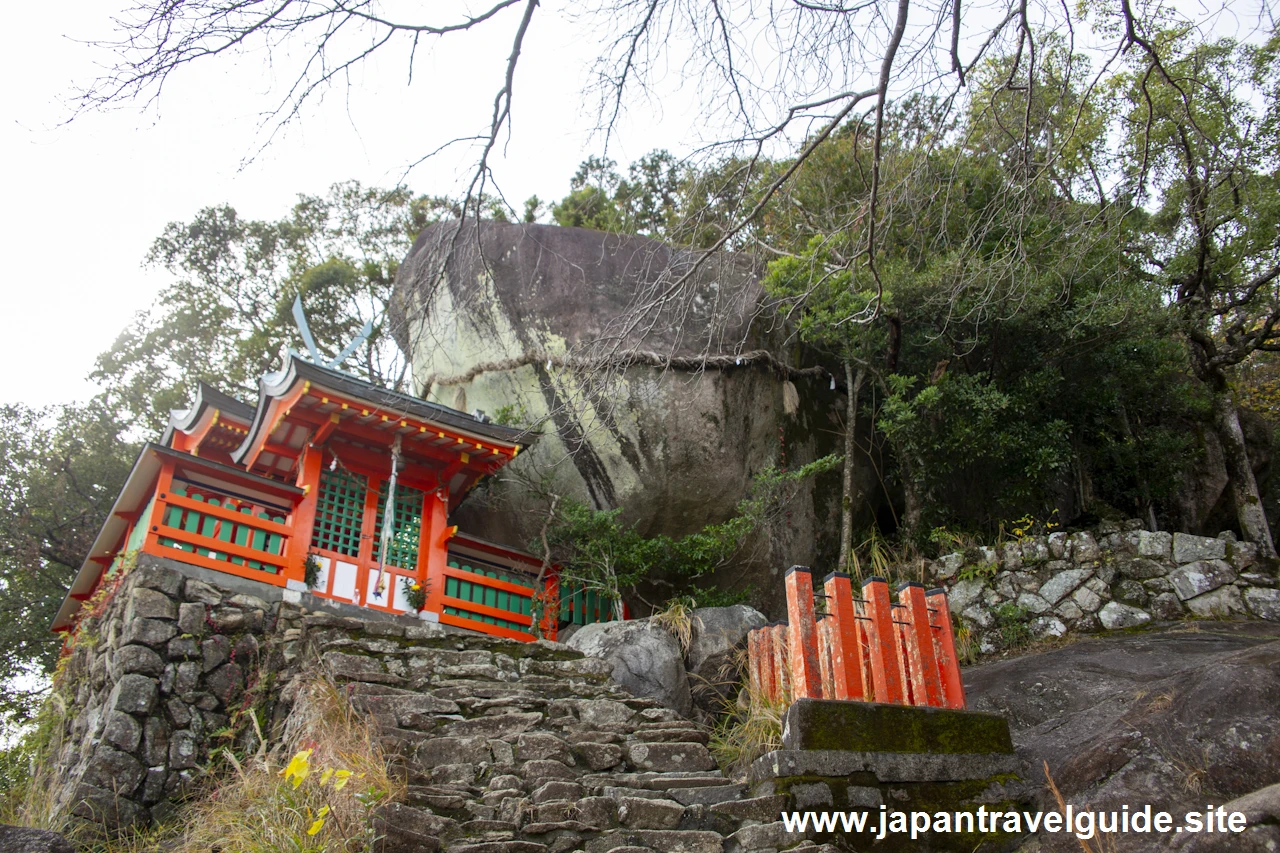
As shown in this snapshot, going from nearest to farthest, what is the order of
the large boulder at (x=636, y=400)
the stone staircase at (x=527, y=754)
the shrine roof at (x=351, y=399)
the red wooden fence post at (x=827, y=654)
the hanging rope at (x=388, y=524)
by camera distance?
the stone staircase at (x=527, y=754) < the red wooden fence post at (x=827, y=654) < the shrine roof at (x=351, y=399) < the hanging rope at (x=388, y=524) < the large boulder at (x=636, y=400)

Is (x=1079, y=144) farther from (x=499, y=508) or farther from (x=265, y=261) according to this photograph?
(x=265, y=261)

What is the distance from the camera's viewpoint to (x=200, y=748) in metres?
6.46

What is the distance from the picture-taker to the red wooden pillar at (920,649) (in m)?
5.42

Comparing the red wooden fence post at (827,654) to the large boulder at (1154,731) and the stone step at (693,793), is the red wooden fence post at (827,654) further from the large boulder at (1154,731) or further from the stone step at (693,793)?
the large boulder at (1154,731)

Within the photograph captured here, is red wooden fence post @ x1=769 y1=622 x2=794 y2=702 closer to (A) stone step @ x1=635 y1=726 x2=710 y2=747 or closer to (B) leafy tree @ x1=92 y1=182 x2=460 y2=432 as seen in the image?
(A) stone step @ x1=635 y1=726 x2=710 y2=747

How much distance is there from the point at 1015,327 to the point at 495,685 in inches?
288

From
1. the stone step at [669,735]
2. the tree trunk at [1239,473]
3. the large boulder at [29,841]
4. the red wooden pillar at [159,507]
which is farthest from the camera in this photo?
the tree trunk at [1239,473]

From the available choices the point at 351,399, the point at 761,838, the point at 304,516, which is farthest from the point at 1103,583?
the point at 304,516

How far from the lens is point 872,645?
5.43m

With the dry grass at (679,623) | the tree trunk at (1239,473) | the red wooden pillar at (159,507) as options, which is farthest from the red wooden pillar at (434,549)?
the tree trunk at (1239,473)

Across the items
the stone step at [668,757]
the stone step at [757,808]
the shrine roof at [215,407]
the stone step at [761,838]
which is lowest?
A: the stone step at [761,838]

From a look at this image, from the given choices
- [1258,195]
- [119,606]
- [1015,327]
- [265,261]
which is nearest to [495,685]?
[119,606]

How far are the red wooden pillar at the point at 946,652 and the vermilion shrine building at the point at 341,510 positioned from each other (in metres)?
3.83

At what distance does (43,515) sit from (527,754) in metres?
11.3
